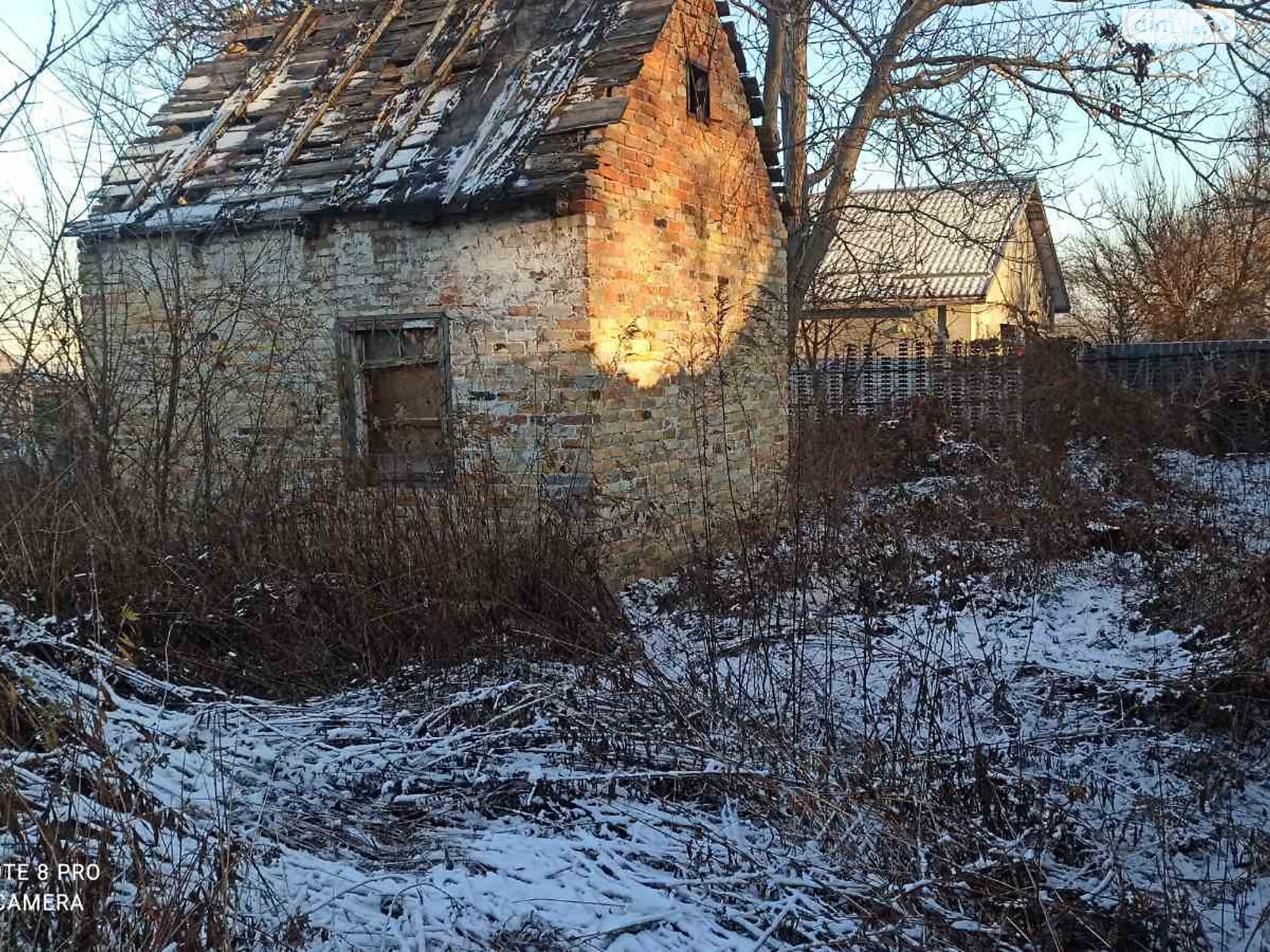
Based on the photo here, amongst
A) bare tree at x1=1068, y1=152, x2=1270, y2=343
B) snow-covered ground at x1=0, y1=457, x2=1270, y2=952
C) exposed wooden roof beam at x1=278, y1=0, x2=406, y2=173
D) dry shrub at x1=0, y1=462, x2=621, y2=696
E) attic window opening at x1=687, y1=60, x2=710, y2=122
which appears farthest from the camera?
bare tree at x1=1068, y1=152, x2=1270, y2=343

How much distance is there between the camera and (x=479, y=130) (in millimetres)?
8391

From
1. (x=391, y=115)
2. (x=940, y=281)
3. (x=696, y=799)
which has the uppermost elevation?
(x=391, y=115)

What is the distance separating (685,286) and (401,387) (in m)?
2.64

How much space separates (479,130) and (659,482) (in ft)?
10.6

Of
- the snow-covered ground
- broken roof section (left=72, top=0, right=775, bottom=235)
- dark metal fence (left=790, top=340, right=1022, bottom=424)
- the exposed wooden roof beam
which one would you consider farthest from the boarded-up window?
dark metal fence (left=790, top=340, right=1022, bottom=424)

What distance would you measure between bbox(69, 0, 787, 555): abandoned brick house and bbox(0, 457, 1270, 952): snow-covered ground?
2889 millimetres

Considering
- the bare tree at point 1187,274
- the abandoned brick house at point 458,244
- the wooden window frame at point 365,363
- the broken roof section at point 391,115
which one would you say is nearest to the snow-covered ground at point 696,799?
the abandoned brick house at point 458,244

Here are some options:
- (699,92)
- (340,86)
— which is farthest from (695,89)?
(340,86)

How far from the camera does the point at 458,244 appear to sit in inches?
322

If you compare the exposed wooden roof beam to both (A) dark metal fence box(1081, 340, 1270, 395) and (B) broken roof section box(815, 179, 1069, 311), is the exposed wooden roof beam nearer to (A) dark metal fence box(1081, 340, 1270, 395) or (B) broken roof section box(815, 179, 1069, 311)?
(B) broken roof section box(815, 179, 1069, 311)

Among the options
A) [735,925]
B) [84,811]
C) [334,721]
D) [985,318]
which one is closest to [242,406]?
[334,721]

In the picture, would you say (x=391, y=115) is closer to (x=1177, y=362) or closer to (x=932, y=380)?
(x=932, y=380)

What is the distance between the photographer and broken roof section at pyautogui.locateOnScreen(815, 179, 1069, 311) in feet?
47.3

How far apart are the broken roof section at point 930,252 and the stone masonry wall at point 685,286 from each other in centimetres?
298
